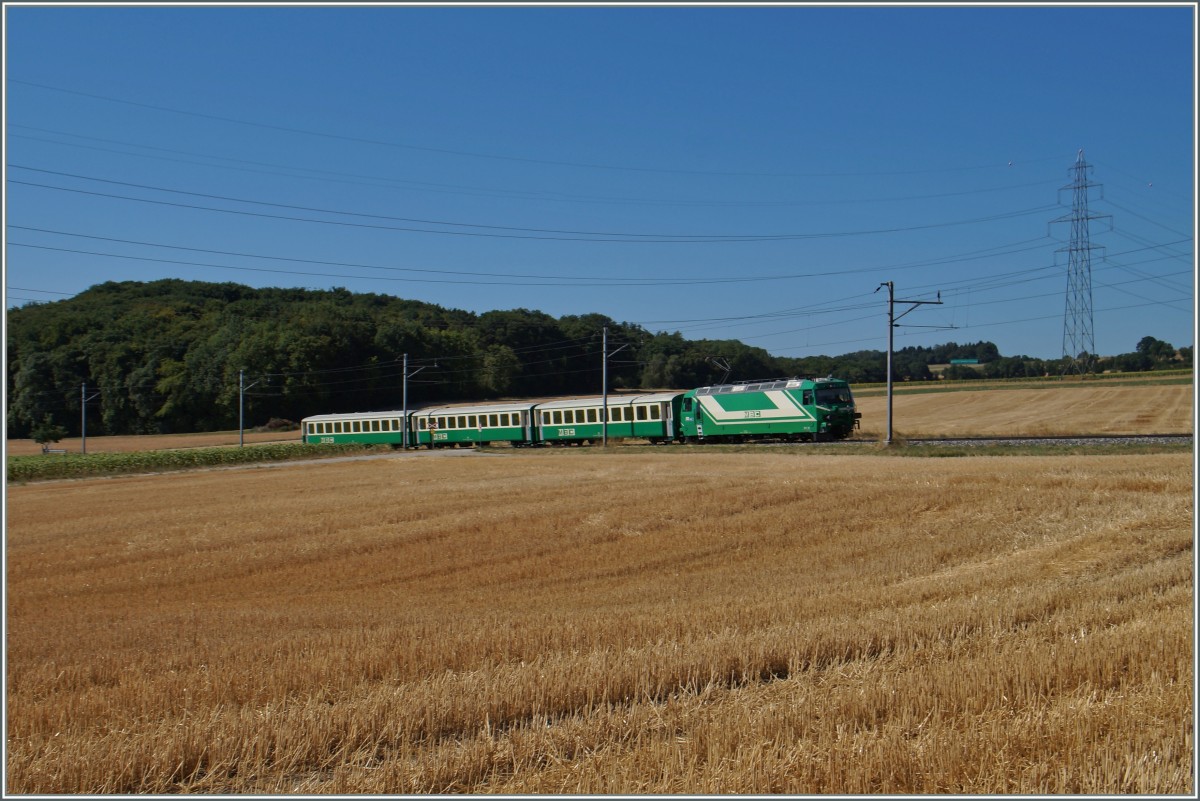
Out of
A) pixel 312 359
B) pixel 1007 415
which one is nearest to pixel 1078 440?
pixel 1007 415

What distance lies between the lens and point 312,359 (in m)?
88.8

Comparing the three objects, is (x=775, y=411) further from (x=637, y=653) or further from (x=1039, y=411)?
(x=637, y=653)

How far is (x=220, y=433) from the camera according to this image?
81.6 meters

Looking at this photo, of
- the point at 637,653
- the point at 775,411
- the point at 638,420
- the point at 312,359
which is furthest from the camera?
the point at 312,359

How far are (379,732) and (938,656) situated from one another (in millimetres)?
4681

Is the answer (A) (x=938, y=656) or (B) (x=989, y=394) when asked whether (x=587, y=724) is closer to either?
(A) (x=938, y=656)

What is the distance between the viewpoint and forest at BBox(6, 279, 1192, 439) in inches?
2028

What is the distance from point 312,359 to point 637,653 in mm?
86253

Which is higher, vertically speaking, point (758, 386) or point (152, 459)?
point (758, 386)

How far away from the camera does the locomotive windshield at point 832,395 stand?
4791cm

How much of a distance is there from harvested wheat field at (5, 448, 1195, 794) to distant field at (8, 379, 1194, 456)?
30.6 meters

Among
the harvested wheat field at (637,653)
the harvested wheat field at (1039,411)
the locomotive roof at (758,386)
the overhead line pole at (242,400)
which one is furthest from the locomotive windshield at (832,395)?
the overhead line pole at (242,400)

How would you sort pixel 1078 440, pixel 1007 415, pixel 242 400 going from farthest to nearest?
1. pixel 242 400
2. pixel 1007 415
3. pixel 1078 440

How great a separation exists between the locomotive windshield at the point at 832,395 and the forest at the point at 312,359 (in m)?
11.5
